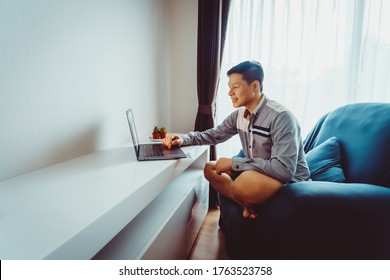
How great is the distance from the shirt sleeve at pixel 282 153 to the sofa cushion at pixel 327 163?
0.30 m

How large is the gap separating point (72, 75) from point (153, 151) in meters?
0.54

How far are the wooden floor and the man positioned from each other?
1.31 ft

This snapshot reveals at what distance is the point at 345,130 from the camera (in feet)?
4.29

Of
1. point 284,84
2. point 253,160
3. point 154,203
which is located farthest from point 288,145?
point 284,84

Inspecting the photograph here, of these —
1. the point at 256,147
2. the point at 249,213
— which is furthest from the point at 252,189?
the point at 256,147

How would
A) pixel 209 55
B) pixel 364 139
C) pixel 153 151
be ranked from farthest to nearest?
pixel 209 55, pixel 153 151, pixel 364 139

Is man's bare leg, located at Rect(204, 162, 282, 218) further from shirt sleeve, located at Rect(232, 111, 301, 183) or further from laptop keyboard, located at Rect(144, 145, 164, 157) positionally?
laptop keyboard, located at Rect(144, 145, 164, 157)

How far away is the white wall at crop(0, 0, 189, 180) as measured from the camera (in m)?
0.83

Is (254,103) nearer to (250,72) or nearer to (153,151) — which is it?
(250,72)

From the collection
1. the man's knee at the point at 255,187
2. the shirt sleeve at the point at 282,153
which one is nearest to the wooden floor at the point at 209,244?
the man's knee at the point at 255,187

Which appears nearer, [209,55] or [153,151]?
[153,151]

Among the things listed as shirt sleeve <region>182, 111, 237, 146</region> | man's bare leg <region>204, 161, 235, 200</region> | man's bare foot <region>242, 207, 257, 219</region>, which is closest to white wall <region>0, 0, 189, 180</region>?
shirt sleeve <region>182, 111, 237, 146</region>

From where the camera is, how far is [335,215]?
0.88 metres
